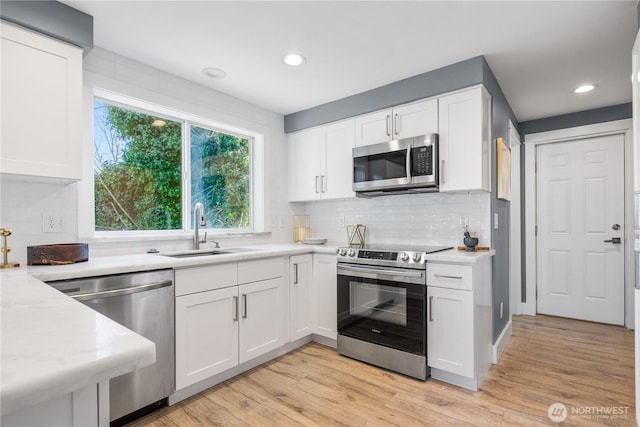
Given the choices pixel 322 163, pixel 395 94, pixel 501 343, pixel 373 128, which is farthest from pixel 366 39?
pixel 501 343

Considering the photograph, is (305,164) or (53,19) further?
(305,164)

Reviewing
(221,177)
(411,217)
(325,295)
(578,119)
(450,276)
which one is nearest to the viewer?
(450,276)

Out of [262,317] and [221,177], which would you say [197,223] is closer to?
[221,177]

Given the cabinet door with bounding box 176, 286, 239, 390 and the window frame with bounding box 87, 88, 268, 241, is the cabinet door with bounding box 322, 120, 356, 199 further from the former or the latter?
the cabinet door with bounding box 176, 286, 239, 390

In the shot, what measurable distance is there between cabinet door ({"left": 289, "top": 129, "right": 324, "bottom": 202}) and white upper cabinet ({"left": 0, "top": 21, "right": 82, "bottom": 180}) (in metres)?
2.08

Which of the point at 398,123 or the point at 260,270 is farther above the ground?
the point at 398,123

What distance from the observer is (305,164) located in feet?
11.9

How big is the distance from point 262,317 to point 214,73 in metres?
1.98

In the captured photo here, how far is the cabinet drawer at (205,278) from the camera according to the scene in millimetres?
2098

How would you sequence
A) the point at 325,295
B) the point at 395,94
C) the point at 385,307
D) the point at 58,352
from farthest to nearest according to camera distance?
the point at 325,295
the point at 395,94
the point at 385,307
the point at 58,352

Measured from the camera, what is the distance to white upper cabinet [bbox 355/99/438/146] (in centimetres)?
273

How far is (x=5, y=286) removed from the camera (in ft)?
4.02

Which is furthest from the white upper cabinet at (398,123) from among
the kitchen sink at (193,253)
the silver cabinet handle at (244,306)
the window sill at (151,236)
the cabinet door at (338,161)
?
the silver cabinet handle at (244,306)

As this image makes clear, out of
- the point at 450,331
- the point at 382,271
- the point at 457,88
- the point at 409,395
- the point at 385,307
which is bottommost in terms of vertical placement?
the point at 409,395
